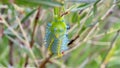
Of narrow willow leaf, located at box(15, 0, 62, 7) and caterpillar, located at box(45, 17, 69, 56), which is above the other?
narrow willow leaf, located at box(15, 0, 62, 7)

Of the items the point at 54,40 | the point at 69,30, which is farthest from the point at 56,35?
the point at 69,30

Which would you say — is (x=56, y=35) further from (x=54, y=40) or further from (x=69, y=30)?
(x=69, y=30)

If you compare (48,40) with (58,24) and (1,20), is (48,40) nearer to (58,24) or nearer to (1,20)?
(58,24)

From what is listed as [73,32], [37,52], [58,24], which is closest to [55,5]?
[58,24]

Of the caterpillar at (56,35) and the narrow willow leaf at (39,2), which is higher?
the narrow willow leaf at (39,2)

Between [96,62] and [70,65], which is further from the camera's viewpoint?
[70,65]
